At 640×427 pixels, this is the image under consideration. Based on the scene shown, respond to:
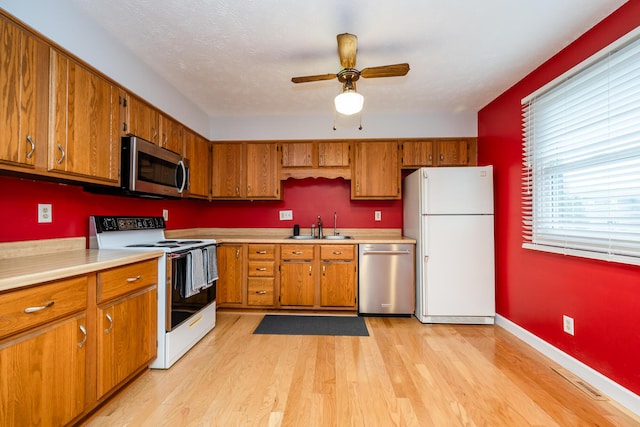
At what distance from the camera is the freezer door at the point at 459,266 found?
3.12 metres

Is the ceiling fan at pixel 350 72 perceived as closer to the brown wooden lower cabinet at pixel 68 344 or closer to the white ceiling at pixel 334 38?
the white ceiling at pixel 334 38

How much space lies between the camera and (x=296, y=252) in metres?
3.44

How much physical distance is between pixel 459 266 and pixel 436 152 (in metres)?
1.42

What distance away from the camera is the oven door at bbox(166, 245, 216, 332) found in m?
2.25

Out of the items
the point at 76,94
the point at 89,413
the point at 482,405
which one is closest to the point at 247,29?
the point at 76,94

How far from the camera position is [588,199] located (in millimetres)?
2061

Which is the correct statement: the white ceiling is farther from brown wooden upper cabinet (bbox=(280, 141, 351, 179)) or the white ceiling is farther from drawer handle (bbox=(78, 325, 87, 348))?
drawer handle (bbox=(78, 325, 87, 348))

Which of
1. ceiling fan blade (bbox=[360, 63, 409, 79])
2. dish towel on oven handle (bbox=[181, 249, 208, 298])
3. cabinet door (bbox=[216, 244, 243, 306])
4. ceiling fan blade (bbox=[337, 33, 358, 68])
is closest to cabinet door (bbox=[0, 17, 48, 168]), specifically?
dish towel on oven handle (bbox=[181, 249, 208, 298])

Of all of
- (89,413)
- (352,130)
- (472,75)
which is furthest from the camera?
(352,130)

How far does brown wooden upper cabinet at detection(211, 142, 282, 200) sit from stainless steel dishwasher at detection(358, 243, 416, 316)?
1387mm

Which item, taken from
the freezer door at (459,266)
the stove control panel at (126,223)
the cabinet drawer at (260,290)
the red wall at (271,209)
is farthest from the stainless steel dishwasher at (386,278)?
the stove control panel at (126,223)

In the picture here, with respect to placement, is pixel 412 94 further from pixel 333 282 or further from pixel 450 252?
pixel 333 282

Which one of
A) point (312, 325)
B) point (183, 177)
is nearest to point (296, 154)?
point (183, 177)

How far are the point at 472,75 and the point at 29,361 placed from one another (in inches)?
141
